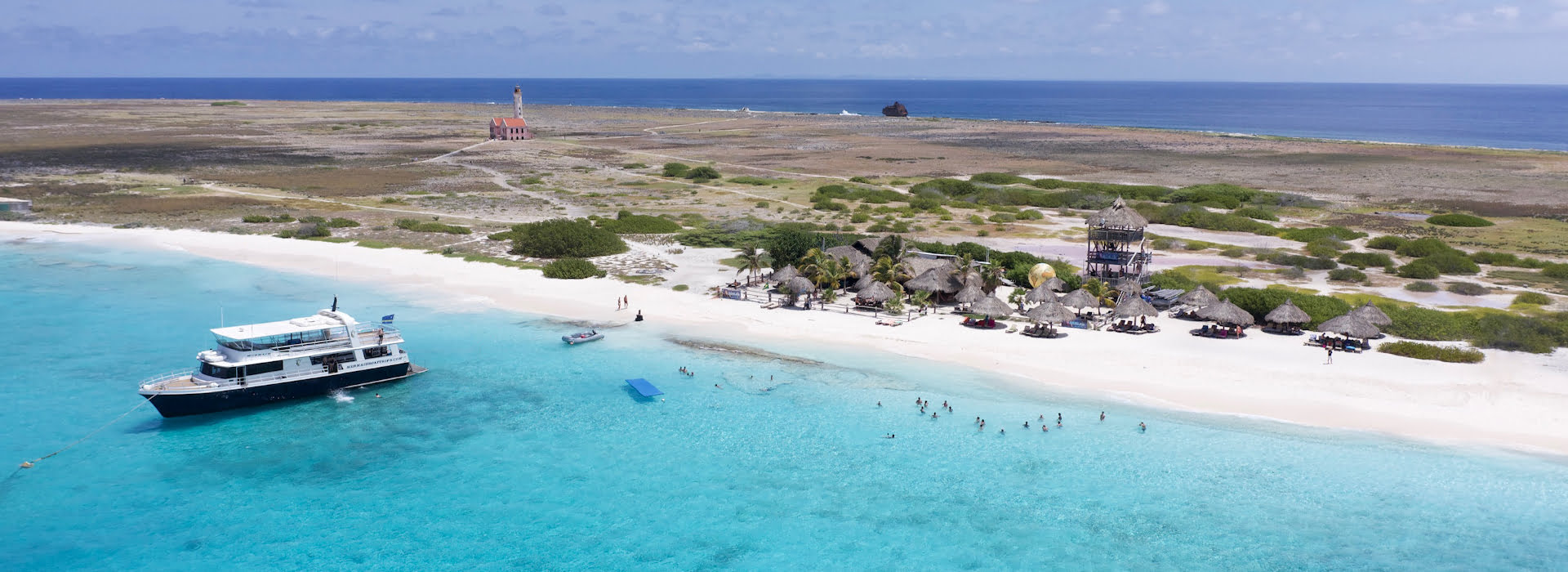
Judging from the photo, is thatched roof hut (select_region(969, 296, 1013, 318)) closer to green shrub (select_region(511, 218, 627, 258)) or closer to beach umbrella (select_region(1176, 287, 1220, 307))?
beach umbrella (select_region(1176, 287, 1220, 307))

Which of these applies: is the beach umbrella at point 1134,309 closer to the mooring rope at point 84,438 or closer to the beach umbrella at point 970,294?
the beach umbrella at point 970,294

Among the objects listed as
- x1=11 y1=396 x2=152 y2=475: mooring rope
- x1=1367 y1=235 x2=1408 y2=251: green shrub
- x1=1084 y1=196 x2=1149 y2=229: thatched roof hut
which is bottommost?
x1=11 y1=396 x2=152 y2=475: mooring rope

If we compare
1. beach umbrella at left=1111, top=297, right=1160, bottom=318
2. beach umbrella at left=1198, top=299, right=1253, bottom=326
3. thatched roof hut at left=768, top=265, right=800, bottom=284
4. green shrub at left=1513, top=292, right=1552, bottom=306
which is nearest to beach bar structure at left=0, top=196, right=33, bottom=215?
thatched roof hut at left=768, top=265, right=800, bottom=284

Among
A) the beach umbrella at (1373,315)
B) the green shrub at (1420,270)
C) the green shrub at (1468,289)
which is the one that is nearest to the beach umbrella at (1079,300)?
the beach umbrella at (1373,315)

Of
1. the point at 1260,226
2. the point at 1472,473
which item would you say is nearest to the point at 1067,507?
the point at 1472,473

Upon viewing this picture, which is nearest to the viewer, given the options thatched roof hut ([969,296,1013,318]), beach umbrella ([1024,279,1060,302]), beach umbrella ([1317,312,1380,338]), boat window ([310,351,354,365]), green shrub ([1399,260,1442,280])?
boat window ([310,351,354,365])

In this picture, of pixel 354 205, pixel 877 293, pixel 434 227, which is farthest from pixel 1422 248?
pixel 354 205

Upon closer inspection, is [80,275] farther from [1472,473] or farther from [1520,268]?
[1520,268]
